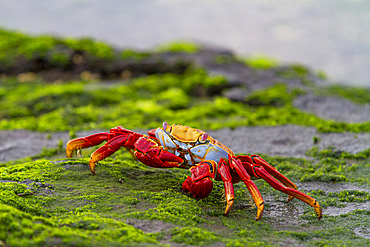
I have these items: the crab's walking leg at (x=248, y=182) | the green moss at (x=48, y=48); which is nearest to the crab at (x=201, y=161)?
the crab's walking leg at (x=248, y=182)

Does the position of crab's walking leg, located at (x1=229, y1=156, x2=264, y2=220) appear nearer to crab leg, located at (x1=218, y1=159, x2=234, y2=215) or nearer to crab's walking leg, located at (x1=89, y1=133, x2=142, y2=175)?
crab leg, located at (x1=218, y1=159, x2=234, y2=215)

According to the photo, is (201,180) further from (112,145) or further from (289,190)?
(112,145)

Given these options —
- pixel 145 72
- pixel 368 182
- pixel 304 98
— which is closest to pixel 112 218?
pixel 368 182

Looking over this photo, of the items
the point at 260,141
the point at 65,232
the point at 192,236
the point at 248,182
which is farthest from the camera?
the point at 260,141

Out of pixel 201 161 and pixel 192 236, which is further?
pixel 201 161

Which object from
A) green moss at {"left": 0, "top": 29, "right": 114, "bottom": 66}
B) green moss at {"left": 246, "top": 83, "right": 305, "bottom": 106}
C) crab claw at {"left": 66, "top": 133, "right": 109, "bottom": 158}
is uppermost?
green moss at {"left": 0, "top": 29, "right": 114, "bottom": 66}

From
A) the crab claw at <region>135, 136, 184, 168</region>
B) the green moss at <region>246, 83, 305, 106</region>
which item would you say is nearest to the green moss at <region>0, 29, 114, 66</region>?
the green moss at <region>246, 83, 305, 106</region>

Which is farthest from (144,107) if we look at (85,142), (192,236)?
(192,236)
